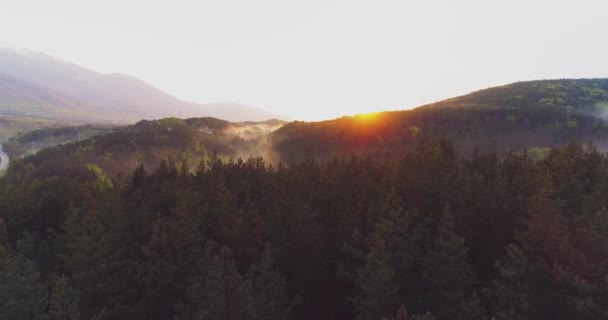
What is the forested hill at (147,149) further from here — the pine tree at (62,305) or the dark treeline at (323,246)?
the pine tree at (62,305)

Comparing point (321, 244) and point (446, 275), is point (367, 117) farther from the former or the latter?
point (446, 275)

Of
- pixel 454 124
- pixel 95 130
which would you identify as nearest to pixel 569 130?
pixel 454 124

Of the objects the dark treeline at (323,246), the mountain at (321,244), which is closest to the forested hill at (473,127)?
the mountain at (321,244)

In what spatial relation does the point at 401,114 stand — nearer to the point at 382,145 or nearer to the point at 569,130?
the point at 382,145

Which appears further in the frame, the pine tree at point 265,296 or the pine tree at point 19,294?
the pine tree at point 19,294

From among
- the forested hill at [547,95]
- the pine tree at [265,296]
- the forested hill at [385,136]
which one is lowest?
the pine tree at [265,296]

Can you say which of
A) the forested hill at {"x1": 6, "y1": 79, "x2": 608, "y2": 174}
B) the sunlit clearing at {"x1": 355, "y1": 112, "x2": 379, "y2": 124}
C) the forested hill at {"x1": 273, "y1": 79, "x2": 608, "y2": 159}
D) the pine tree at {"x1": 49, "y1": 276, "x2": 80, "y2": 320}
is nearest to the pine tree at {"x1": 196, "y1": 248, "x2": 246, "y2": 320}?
the pine tree at {"x1": 49, "y1": 276, "x2": 80, "y2": 320}

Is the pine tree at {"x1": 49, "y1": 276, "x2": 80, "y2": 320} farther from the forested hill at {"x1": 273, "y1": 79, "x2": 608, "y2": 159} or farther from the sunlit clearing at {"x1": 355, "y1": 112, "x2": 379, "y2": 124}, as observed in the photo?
the sunlit clearing at {"x1": 355, "y1": 112, "x2": 379, "y2": 124}
